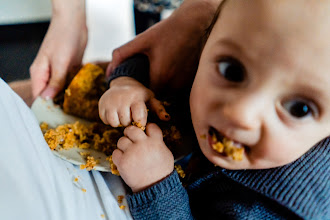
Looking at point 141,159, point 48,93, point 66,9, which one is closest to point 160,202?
point 141,159

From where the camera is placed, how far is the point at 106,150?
2.01 feet

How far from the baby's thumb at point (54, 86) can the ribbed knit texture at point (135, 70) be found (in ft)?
0.55

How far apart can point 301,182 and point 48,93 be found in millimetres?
603

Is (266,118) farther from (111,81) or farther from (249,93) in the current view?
(111,81)

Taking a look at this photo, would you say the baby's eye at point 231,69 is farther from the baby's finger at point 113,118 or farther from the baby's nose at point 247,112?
the baby's finger at point 113,118

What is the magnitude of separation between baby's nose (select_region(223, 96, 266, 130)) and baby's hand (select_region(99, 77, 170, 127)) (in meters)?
0.17

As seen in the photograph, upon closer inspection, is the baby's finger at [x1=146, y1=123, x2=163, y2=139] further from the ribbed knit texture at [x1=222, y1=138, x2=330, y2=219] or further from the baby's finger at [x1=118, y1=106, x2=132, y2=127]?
the ribbed knit texture at [x1=222, y1=138, x2=330, y2=219]

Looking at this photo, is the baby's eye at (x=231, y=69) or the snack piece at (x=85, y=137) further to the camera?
the snack piece at (x=85, y=137)

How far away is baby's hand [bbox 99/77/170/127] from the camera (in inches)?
22.1

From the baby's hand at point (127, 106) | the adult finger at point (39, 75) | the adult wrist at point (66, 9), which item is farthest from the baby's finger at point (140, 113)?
the adult wrist at point (66, 9)

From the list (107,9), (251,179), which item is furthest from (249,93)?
(107,9)

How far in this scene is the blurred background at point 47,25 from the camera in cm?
104

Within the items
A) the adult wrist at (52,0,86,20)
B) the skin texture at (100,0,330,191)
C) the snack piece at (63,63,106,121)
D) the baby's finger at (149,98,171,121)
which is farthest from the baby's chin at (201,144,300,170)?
the adult wrist at (52,0,86,20)

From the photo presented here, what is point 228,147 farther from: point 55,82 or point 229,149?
point 55,82
